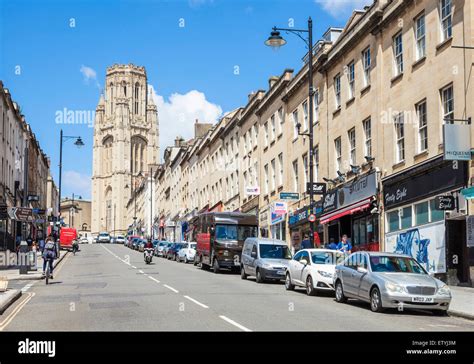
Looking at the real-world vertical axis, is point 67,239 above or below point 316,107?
below

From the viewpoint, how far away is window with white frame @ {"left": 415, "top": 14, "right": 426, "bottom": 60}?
81.9 feet

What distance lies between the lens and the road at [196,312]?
12773mm

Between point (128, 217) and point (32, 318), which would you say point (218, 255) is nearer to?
point (32, 318)

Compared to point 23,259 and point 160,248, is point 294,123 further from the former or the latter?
point 160,248

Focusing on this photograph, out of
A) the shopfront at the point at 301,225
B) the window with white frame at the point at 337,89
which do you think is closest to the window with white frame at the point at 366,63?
the window with white frame at the point at 337,89

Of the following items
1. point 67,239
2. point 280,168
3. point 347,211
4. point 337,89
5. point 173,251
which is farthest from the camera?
point 67,239

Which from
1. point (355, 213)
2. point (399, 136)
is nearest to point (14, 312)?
point (399, 136)

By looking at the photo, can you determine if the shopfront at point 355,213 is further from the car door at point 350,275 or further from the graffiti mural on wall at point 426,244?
the car door at point 350,275

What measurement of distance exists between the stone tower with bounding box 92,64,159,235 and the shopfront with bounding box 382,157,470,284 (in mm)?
143099

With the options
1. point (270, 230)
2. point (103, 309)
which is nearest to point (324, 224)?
point (270, 230)

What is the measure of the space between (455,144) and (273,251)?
29.2 ft

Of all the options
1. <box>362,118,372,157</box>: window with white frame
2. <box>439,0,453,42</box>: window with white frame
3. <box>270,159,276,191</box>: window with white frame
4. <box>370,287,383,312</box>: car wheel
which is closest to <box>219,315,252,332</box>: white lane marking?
<box>370,287,383,312</box>: car wheel

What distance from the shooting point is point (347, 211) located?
30812 mm
